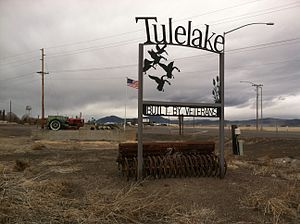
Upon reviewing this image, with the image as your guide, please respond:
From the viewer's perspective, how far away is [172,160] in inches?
392

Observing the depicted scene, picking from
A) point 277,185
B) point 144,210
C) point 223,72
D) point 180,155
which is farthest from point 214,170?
point 144,210

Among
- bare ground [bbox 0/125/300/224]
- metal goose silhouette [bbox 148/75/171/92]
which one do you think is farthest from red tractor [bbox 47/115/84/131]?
metal goose silhouette [bbox 148/75/171/92]

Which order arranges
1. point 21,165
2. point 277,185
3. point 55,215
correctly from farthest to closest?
point 21,165 < point 277,185 < point 55,215

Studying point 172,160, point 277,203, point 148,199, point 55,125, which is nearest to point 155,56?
point 172,160

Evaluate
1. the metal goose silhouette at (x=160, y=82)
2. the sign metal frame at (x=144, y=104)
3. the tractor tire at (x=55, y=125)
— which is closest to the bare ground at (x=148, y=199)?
the sign metal frame at (x=144, y=104)

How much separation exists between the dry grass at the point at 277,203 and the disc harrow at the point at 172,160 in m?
2.17

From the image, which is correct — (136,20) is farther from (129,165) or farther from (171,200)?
(171,200)

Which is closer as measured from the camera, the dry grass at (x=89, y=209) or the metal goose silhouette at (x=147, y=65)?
the dry grass at (x=89, y=209)

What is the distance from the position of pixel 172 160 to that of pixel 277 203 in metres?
3.57

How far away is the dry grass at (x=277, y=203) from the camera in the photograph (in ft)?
21.2

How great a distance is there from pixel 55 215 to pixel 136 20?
5771 millimetres

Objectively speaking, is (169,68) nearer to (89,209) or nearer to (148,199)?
(148,199)

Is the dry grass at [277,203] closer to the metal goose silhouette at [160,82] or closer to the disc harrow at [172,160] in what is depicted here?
the disc harrow at [172,160]

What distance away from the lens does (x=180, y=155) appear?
10406 mm
